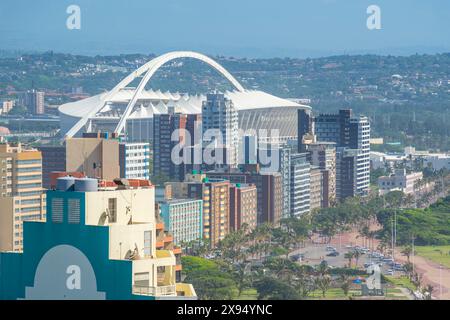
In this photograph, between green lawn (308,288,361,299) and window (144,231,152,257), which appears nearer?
window (144,231,152,257)

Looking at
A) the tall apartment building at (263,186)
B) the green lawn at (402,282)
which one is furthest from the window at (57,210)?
the tall apartment building at (263,186)

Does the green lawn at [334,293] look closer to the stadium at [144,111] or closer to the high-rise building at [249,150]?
the high-rise building at [249,150]

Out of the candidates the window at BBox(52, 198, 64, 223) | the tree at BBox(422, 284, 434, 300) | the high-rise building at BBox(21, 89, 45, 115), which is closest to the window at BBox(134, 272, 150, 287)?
the window at BBox(52, 198, 64, 223)

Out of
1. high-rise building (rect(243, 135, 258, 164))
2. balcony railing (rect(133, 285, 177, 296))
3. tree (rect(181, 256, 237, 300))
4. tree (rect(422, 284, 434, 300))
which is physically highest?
balcony railing (rect(133, 285, 177, 296))

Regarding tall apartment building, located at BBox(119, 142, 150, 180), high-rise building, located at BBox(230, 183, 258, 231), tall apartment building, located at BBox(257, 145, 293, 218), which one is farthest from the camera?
tall apartment building, located at BBox(257, 145, 293, 218)

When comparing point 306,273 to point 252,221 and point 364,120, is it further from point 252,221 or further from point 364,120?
point 364,120

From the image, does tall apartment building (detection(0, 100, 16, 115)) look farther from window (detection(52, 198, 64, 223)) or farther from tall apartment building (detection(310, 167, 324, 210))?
window (detection(52, 198, 64, 223))

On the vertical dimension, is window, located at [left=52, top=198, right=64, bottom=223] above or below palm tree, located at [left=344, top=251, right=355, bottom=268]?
above
